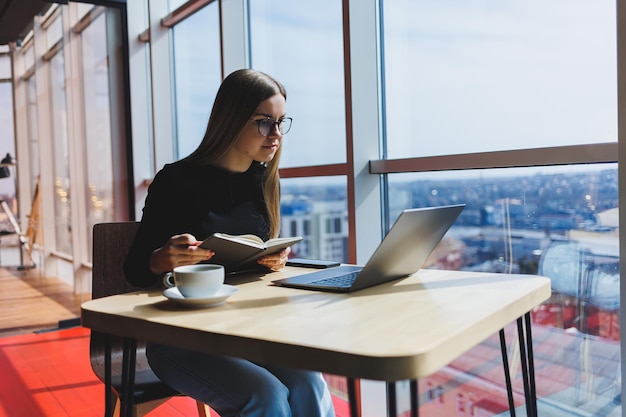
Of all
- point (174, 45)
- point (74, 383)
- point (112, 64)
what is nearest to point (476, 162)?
point (74, 383)

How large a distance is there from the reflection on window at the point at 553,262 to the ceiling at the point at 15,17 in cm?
281

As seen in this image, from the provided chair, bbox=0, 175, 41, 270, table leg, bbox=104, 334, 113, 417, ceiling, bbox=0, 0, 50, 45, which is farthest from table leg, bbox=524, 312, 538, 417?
ceiling, bbox=0, 0, 50, 45

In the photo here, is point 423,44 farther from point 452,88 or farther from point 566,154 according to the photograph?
point 566,154

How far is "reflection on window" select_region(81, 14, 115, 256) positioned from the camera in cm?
392

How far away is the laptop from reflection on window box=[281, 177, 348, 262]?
100 centimetres

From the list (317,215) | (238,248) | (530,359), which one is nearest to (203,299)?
(238,248)

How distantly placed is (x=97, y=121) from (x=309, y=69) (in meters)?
1.97

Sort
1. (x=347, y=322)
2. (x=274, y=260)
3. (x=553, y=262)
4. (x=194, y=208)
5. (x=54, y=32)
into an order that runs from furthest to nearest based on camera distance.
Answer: (x=54, y=32) → (x=553, y=262) → (x=194, y=208) → (x=274, y=260) → (x=347, y=322)

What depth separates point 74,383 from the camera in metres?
2.74

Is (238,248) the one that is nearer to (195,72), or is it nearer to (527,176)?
(527,176)

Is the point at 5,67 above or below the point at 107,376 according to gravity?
above

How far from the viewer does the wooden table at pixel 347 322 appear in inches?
29.1

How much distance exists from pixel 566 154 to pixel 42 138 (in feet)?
10.5

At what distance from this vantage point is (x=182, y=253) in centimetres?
124
